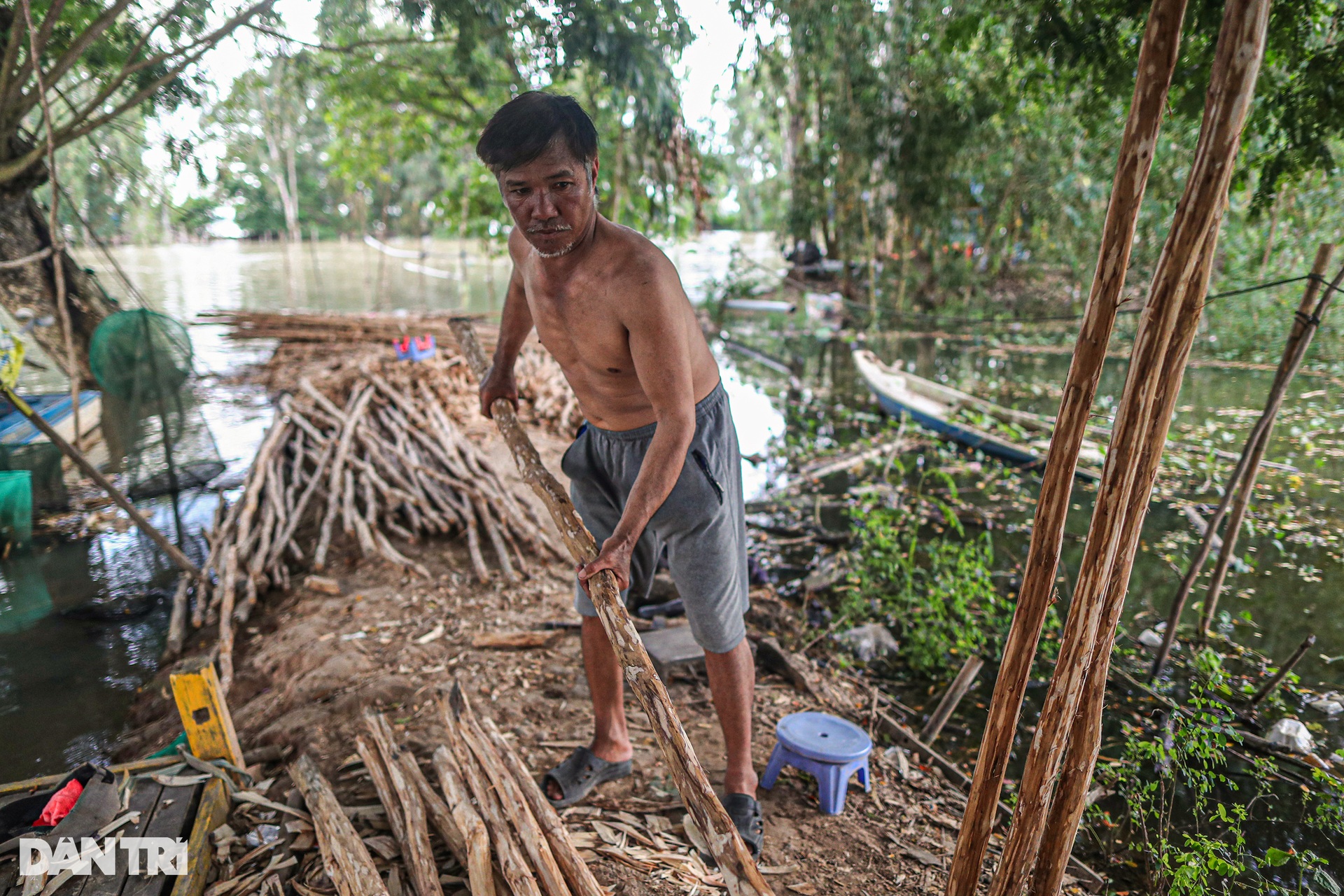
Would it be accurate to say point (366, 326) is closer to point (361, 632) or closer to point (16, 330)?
point (16, 330)

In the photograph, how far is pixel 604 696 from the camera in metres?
2.46

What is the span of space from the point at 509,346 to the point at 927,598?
2.60 metres

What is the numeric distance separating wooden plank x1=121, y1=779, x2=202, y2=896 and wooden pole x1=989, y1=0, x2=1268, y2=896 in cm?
198

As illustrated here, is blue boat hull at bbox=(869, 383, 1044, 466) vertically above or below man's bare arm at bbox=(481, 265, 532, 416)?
below

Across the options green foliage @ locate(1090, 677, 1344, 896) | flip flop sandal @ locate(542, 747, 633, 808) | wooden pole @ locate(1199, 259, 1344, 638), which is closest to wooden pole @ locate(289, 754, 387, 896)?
flip flop sandal @ locate(542, 747, 633, 808)

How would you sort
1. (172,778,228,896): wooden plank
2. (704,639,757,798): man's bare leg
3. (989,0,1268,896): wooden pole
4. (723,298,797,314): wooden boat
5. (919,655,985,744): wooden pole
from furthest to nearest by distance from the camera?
(723,298,797,314): wooden boat < (919,655,985,744): wooden pole < (704,639,757,798): man's bare leg < (172,778,228,896): wooden plank < (989,0,1268,896): wooden pole

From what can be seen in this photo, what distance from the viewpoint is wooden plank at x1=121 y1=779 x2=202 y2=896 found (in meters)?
1.87

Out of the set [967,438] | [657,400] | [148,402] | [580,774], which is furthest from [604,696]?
[967,438]

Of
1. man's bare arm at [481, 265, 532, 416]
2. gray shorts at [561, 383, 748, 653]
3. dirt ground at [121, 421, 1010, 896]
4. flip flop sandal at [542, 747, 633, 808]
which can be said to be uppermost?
man's bare arm at [481, 265, 532, 416]

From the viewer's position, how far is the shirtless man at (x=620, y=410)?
184 centimetres

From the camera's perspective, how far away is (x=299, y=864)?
2.12 metres

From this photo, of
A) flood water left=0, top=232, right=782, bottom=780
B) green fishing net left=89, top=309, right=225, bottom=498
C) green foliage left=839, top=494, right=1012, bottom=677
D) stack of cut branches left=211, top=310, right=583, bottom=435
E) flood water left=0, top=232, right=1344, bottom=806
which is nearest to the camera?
flood water left=0, top=232, right=782, bottom=780

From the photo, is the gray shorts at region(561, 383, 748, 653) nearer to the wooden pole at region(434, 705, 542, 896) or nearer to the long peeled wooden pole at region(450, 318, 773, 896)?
the long peeled wooden pole at region(450, 318, 773, 896)

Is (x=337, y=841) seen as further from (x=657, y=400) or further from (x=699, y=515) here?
(x=657, y=400)
